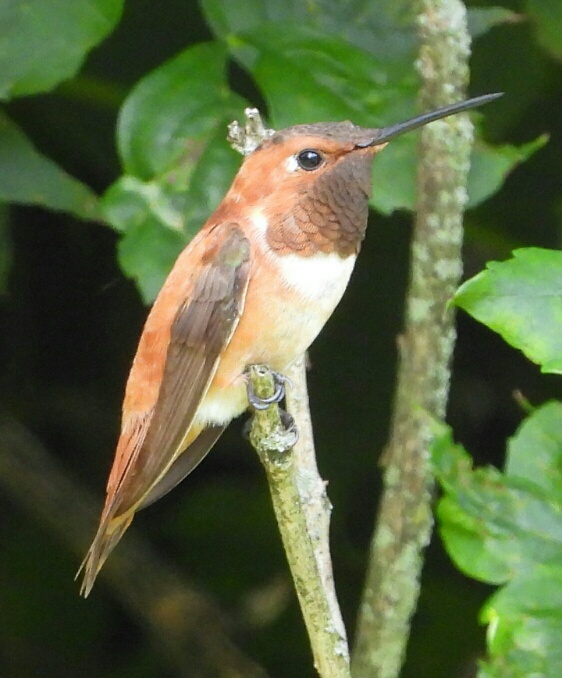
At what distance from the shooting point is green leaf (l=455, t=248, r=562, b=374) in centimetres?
155

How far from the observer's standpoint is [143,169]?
2129 millimetres

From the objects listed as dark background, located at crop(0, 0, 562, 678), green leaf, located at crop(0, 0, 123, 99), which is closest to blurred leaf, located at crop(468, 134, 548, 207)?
dark background, located at crop(0, 0, 562, 678)

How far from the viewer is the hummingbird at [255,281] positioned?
1.83 metres

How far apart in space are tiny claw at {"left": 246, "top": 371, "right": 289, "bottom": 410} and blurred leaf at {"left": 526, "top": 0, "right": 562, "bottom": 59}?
39.5 inches

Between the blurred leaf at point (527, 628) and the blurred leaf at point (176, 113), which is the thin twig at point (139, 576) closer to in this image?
the blurred leaf at point (176, 113)

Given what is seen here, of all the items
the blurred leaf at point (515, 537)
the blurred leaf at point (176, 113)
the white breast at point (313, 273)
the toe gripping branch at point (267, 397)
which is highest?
the blurred leaf at point (176, 113)

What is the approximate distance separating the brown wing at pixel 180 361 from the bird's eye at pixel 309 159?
0.52 feet

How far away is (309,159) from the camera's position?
1.89 m

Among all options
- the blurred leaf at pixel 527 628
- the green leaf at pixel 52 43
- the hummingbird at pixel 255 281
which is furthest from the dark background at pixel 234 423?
the blurred leaf at pixel 527 628

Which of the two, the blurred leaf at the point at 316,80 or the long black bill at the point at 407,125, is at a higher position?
the long black bill at the point at 407,125

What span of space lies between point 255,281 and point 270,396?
0.24m

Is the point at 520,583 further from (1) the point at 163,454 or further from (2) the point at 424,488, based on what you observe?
(1) the point at 163,454

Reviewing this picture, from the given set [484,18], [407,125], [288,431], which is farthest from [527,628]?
[484,18]

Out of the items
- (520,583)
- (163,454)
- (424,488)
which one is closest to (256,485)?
(424,488)
